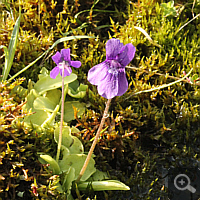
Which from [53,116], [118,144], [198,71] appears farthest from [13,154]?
[198,71]

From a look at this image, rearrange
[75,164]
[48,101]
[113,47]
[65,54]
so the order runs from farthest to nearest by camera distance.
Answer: [48,101]
[75,164]
[65,54]
[113,47]

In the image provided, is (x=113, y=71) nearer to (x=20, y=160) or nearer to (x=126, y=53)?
(x=126, y=53)

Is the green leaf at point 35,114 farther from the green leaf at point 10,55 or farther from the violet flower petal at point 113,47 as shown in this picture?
the violet flower petal at point 113,47

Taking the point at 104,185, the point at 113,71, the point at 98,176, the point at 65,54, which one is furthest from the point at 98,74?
the point at 98,176

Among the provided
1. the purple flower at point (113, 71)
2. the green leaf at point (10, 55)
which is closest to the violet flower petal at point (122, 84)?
the purple flower at point (113, 71)

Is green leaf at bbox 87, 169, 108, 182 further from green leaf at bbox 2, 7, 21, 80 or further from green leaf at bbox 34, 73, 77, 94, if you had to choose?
green leaf at bbox 2, 7, 21, 80

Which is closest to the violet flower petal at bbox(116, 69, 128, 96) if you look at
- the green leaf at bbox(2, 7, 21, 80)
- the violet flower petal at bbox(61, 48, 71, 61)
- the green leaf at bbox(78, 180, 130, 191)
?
the violet flower petal at bbox(61, 48, 71, 61)

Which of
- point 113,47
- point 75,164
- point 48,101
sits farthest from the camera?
point 48,101

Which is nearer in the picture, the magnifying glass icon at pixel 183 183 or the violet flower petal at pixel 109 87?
the violet flower petal at pixel 109 87
